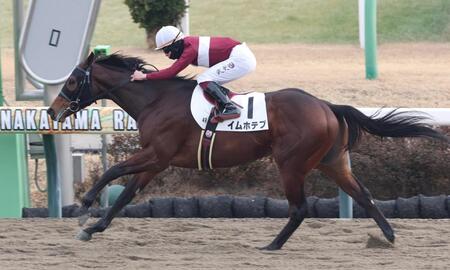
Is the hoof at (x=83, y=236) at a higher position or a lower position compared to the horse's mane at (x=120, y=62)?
lower

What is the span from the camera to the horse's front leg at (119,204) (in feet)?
24.7

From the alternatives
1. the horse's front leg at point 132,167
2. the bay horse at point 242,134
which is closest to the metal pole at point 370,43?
the bay horse at point 242,134

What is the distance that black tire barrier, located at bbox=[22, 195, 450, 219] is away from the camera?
28.9ft

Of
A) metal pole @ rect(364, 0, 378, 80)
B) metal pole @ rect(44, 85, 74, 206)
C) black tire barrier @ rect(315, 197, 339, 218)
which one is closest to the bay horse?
black tire barrier @ rect(315, 197, 339, 218)

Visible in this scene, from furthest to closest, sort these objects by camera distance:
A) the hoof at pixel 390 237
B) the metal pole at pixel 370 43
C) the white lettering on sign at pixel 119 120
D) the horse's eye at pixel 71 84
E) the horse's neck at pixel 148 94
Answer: the metal pole at pixel 370 43, the white lettering on sign at pixel 119 120, the horse's eye at pixel 71 84, the horse's neck at pixel 148 94, the hoof at pixel 390 237

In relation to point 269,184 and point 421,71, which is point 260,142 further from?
point 421,71

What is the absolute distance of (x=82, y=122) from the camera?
8492 millimetres

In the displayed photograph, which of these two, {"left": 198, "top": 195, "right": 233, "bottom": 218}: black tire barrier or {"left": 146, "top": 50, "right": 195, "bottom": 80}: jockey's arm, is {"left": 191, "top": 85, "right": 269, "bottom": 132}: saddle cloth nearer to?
{"left": 146, "top": 50, "right": 195, "bottom": 80}: jockey's arm

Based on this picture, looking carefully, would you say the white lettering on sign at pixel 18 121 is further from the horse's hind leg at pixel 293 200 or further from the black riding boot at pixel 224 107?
the horse's hind leg at pixel 293 200

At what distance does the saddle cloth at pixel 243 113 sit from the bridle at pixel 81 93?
2.03ft

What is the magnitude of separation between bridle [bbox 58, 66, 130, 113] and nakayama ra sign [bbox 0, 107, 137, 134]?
0.60 m

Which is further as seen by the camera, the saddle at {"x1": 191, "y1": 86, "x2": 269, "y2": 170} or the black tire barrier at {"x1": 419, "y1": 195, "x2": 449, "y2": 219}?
the black tire barrier at {"x1": 419, "y1": 195, "x2": 449, "y2": 219}

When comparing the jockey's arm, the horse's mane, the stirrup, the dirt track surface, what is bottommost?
the dirt track surface

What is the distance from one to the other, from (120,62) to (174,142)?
80 centimetres
